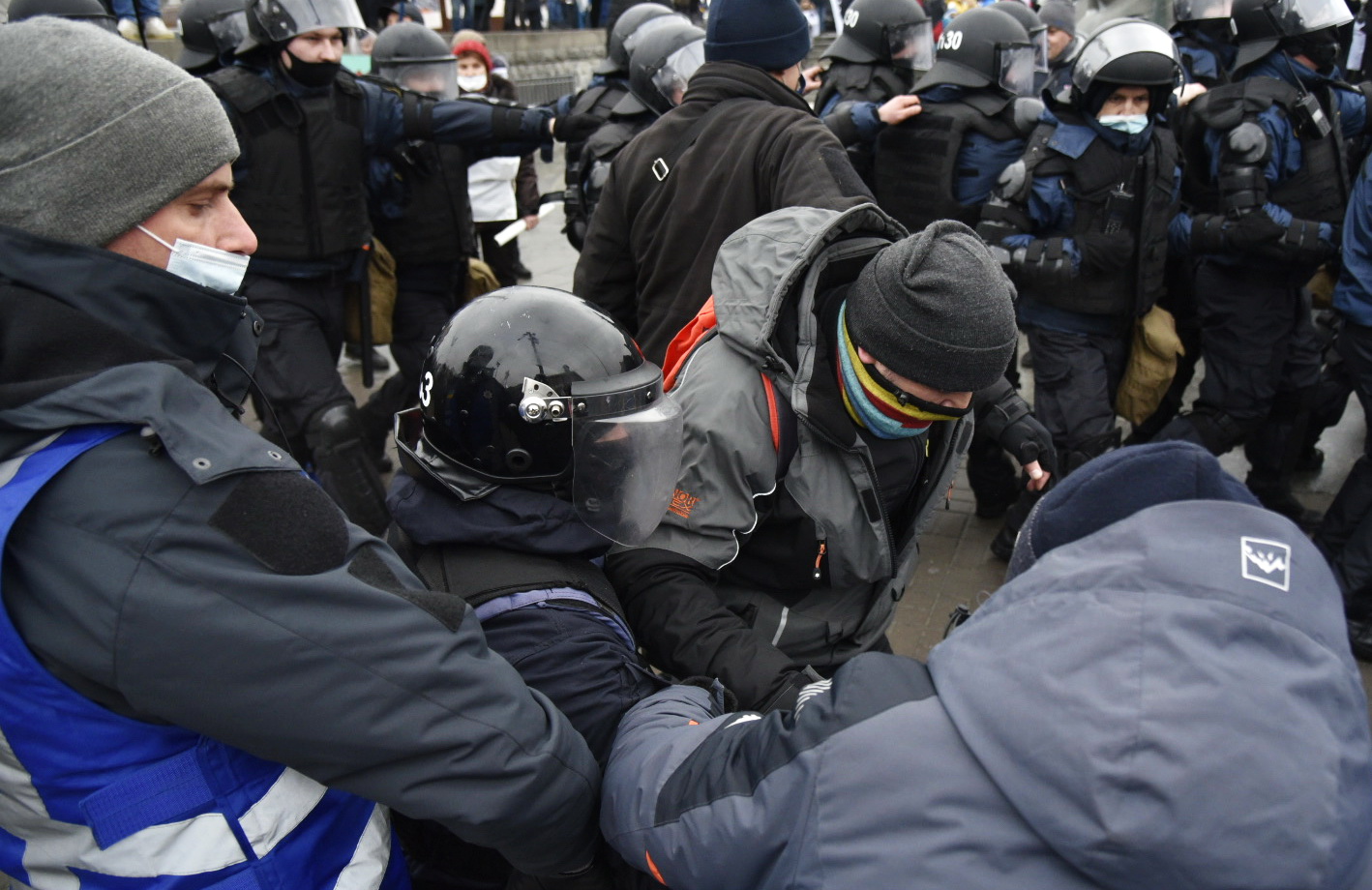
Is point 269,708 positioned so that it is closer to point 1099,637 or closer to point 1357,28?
point 1099,637

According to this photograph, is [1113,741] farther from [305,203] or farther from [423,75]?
[423,75]

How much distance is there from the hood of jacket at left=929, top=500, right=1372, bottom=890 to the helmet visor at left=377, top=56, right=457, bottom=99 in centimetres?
548

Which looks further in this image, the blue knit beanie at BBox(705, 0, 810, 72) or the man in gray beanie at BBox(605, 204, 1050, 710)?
the blue knit beanie at BBox(705, 0, 810, 72)

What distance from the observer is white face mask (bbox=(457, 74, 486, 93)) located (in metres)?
7.66

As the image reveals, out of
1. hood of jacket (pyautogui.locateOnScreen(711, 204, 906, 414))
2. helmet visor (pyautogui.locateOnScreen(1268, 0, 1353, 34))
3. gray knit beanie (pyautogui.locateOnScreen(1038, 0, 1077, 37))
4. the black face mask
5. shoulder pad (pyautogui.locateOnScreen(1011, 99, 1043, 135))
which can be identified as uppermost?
helmet visor (pyautogui.locateOnScreen(1268, 0, 1353, 34))

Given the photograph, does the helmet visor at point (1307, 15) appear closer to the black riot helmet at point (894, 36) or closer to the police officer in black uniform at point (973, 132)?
the police officer in black uniform at point (973, 132)

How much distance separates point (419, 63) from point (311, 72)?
71.9 inches

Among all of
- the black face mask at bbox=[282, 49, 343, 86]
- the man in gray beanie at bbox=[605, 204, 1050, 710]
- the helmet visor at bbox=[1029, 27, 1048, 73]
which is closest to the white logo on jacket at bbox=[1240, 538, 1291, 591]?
the man in gray beanie at bbox=[605, 204, 1050, 710]

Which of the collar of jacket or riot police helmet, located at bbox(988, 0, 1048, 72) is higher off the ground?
the collar of jacket

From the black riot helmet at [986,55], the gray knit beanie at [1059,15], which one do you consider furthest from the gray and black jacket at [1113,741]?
the gray knit beanie at [1059,15]

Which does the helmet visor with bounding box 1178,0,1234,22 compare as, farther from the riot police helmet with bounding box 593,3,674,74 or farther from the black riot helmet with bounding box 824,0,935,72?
the riot police helmet with bounding box 593,3,674,74

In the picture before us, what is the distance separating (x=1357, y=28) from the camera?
6957 mm

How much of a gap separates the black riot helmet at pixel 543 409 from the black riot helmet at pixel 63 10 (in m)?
4.32

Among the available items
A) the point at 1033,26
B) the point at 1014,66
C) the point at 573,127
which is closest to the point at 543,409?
the point at 573,127
